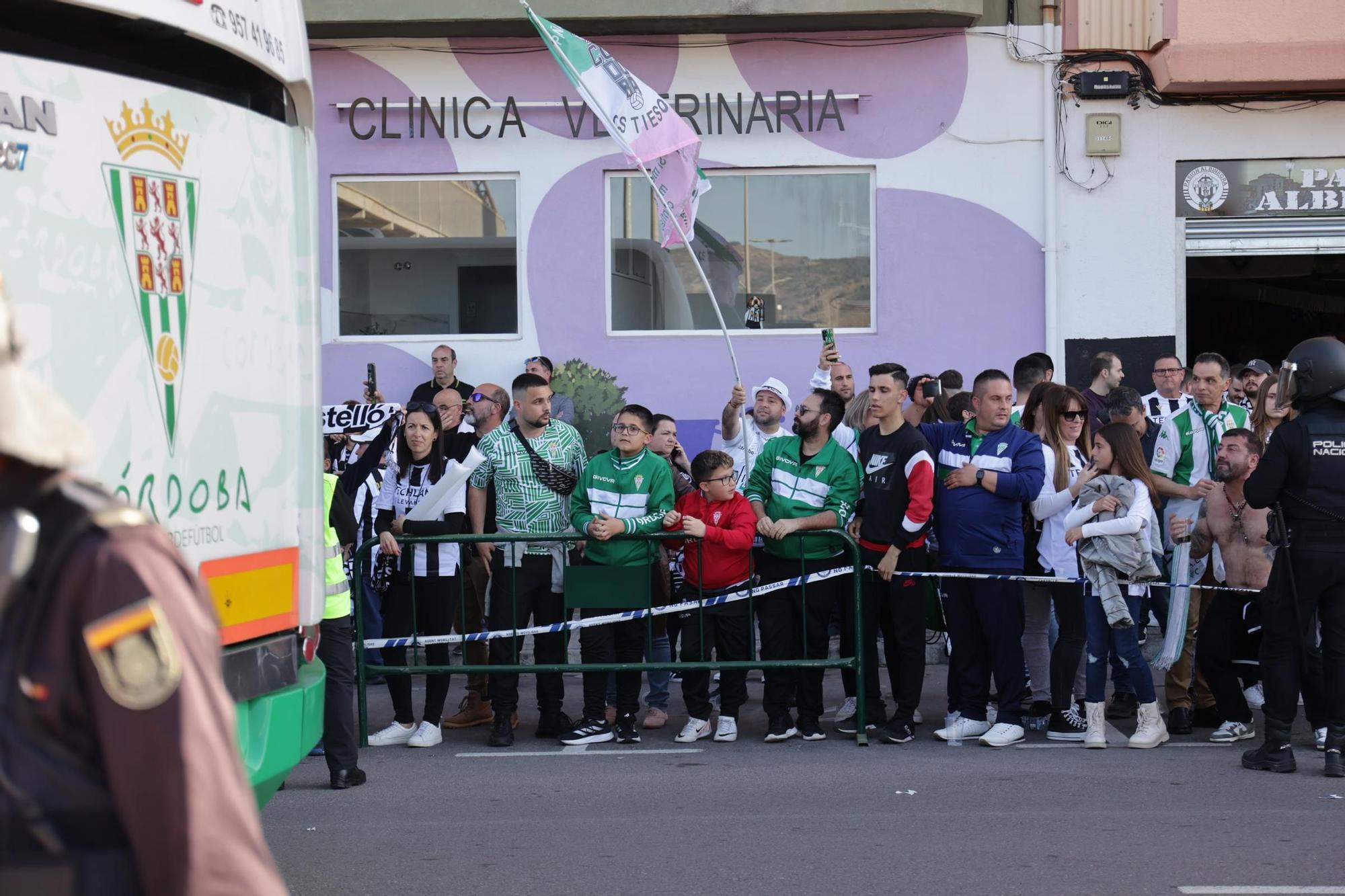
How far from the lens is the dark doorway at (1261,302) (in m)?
14.9

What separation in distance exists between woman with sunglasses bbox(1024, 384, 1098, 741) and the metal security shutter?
5.46 m

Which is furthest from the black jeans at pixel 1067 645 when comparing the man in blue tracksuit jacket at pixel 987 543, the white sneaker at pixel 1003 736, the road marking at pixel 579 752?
the road marking at pixel 579 752

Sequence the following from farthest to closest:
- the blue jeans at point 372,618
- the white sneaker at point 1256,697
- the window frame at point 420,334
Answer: the window frame at point 420,334, the blue jeans at point 372,618, the white sneaker at point 1256,697

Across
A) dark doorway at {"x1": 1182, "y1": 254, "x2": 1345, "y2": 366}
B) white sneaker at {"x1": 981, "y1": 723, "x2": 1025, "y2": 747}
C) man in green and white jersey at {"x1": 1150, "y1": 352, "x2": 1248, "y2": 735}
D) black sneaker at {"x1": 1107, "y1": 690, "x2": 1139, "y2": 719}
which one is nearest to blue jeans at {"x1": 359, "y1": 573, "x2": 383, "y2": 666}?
white sneaker at {"x1": 981, "y1": 723, "x2": 1025, "y2": 747}

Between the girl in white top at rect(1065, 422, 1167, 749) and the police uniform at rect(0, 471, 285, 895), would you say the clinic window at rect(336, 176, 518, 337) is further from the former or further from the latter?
the police uniform at rect(0, 471, 285, 895)

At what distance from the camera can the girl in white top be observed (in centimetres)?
824

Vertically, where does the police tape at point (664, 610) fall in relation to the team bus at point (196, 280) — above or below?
below

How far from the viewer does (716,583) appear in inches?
348

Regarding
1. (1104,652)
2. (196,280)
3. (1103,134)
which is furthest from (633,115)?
(196,280)

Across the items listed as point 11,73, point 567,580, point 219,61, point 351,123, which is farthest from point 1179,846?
point 351,123

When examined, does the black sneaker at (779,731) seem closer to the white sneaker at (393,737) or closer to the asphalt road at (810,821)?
the asphalt road at (810,821)

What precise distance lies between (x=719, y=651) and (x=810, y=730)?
70cm

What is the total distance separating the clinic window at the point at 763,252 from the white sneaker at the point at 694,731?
236 inches

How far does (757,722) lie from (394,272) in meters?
6.83
